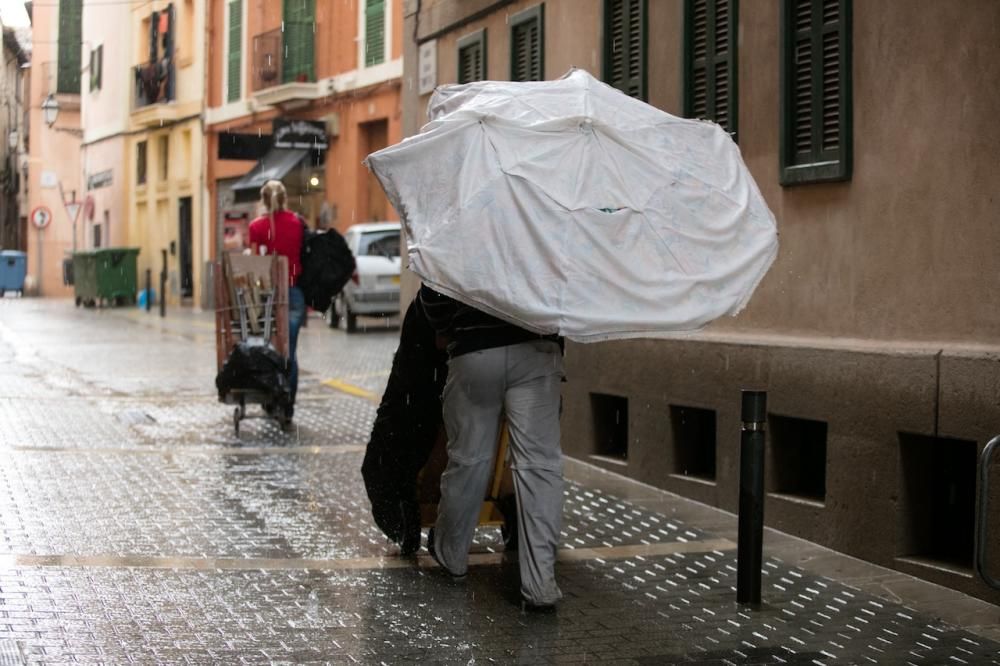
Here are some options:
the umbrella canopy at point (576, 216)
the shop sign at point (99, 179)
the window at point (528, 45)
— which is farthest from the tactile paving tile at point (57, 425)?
the shop sign at point (99, 179)

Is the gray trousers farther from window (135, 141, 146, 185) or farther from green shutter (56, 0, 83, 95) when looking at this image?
green shutter (56, 0, 83, 95)

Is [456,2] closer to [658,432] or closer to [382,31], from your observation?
[658,432]

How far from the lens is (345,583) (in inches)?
282

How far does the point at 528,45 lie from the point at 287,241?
254cm

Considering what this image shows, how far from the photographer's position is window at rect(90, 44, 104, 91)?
4850cm

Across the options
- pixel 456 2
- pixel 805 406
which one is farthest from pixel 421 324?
pixel 456 2

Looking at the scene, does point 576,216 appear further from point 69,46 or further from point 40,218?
point 69,46

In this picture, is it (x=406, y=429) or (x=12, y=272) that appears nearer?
(x=406, y=429)

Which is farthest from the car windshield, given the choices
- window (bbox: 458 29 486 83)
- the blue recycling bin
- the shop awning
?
the blue recycling bin

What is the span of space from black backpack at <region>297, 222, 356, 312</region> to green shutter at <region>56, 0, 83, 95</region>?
133 feet

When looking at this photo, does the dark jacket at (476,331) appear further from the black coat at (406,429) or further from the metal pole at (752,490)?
the metal pole at (752,490)

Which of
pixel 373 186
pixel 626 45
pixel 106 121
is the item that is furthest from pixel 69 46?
pixel 626 45

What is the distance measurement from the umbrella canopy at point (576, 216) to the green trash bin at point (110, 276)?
120 ft

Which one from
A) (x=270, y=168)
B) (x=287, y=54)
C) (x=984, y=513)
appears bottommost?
(x=984, y=513)
